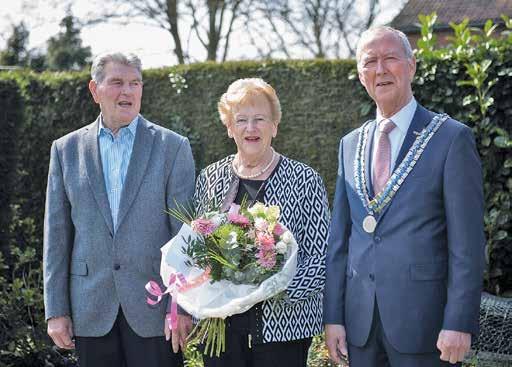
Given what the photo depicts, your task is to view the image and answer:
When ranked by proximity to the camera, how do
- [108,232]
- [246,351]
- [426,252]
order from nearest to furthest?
[426,252] < [246,351] < [108,232]

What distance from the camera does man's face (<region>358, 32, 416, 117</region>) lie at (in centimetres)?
304

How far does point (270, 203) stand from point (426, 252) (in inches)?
30.0

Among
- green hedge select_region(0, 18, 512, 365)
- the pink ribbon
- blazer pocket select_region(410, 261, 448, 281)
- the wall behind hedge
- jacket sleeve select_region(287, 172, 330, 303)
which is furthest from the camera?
the wall behind hedge

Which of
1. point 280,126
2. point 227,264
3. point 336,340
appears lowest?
point 336,340

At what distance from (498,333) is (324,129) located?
123 inches

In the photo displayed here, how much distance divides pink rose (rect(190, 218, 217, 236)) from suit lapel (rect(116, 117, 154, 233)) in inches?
21.0

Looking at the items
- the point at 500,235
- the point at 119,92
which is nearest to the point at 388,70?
the point at 119,92

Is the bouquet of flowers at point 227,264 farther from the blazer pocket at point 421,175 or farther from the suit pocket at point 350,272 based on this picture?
the blazer pocket at point 421,175

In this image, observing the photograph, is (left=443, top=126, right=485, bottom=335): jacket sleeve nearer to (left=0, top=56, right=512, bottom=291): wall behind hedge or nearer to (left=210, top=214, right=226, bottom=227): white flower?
(left=210, top=214, right=226, bottom=227): white flower

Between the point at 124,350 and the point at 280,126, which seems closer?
the point at 124,350

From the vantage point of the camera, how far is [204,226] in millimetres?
3076

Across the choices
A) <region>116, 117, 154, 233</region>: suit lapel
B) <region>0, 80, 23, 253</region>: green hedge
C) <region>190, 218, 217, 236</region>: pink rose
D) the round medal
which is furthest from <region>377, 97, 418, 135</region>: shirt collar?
<region>0, 80, 23, 253</region>: green hedge

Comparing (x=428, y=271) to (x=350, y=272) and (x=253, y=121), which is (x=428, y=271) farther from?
(x=253, y=121)

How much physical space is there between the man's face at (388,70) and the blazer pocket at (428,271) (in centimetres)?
69
